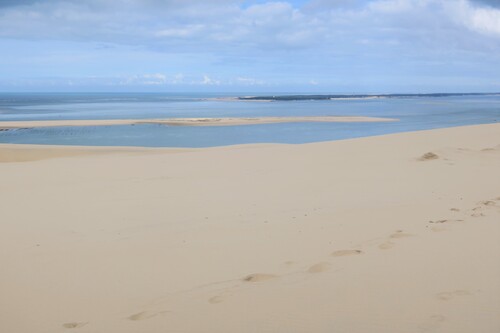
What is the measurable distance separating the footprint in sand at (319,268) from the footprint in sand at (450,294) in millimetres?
1001

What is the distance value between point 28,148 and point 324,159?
14.0m

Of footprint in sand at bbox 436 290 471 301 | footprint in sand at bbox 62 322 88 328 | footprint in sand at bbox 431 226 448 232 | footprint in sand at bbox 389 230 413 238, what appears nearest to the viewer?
footprint in sand at bbox 62 322 88 328

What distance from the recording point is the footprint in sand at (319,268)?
4.46 metres

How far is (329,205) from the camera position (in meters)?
7.12

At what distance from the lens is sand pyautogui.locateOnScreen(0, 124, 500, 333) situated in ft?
11.9

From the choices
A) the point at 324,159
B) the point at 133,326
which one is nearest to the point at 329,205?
the point at 133,326

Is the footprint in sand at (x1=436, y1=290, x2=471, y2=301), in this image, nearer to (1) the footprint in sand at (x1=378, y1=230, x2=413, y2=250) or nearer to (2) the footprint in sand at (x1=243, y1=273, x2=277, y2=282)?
(1) the footprint in sand at (x1=378, y1=230, x2=413, y2=250)

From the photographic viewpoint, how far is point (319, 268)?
4520 millimetres

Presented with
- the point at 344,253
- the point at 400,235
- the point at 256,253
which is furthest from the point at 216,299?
the point at 400,235

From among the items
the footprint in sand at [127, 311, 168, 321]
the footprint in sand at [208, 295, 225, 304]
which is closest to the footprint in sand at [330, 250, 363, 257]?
the footprint in sand at [208, 295, 225, 304]

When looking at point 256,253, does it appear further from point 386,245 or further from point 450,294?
point 450,294

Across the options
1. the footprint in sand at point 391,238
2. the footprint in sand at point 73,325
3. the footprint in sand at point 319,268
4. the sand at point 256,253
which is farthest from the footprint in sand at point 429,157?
the footprint in sand at point 73,325

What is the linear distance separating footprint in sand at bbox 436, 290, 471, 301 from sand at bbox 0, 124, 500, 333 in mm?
15

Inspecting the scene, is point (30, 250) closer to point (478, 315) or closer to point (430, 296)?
point (430, 296)
